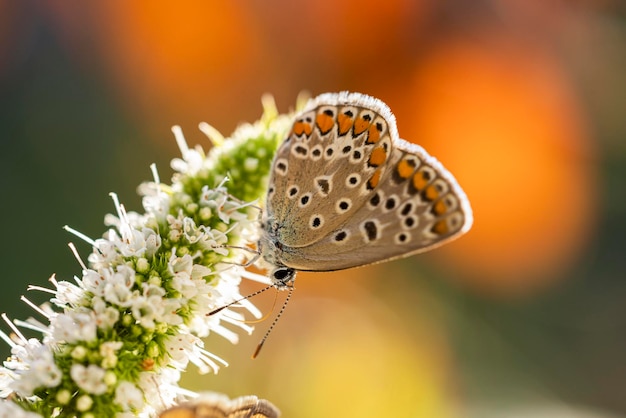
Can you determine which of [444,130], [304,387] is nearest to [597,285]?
[444,130]

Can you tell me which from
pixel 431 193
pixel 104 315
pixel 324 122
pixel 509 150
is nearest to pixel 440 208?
pixel 431 193

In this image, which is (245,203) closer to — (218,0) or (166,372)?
(166,372)

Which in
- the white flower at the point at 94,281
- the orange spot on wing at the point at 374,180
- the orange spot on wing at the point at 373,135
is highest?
the orange spot on wing at the point at 373,135

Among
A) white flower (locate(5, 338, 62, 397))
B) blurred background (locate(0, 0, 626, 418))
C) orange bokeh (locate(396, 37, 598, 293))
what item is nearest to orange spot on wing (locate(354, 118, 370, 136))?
white flower (locate(5, 338, 62, 397))

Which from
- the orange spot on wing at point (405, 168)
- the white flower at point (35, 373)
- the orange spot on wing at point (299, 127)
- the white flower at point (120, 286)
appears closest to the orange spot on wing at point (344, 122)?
the orange spot on wing at point (299, 127)

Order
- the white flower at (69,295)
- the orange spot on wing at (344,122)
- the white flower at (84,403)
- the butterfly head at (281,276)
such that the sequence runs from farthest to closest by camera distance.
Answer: the butterfly head at (281,276) < the orange spot on wing at (344,122) < the white flower at (69,295) < the white flower at (84,403)

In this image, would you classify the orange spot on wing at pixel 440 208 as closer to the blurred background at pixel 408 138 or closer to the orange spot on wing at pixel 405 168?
the orange spot on wing at pixel 405 168

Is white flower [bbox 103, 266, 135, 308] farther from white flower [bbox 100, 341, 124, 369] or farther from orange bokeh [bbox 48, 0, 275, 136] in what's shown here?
orange bokeh [bbox 48, 0, 275, 136]
